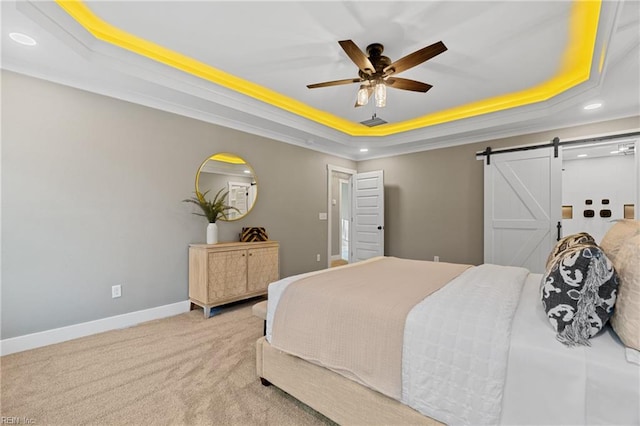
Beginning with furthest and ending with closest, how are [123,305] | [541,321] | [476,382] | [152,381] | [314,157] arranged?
1. [314,157]
2. [123,305]
3. [152,381]
4. [541,321]
5. [476,382]

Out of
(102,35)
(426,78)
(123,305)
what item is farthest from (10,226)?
(426,78)

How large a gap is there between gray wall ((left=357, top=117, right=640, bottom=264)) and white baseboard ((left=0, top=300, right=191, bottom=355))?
3685 millimetres

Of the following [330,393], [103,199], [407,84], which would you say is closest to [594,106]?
[407,84]

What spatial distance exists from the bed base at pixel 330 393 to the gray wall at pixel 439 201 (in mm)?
3709

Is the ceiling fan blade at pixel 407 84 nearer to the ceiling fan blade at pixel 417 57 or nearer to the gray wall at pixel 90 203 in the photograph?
the ceiling fan blade at pixel 417 57

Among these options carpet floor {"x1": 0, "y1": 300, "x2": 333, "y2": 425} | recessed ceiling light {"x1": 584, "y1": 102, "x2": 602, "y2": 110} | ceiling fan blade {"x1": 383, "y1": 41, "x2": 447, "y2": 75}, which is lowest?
carpet floor {"x1": 0, "y1": 300, "x2": 333, "y2": 425}

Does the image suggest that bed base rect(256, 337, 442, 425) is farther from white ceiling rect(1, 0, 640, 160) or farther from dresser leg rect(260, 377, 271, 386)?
white ceiling rect(1, 0, 640, 160)

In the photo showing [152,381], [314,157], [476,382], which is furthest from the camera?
[314,157]

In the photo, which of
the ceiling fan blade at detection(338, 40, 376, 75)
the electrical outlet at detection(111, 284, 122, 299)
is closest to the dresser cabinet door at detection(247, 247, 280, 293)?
the electrical outlet at detection(111, 284, 122, 299)

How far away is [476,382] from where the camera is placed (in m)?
1.13

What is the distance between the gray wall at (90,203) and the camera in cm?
239

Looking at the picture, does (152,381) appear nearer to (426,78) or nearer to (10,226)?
(10,226)

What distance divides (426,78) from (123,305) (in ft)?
13.0

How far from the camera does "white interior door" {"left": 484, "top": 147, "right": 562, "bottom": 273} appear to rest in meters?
3.71
